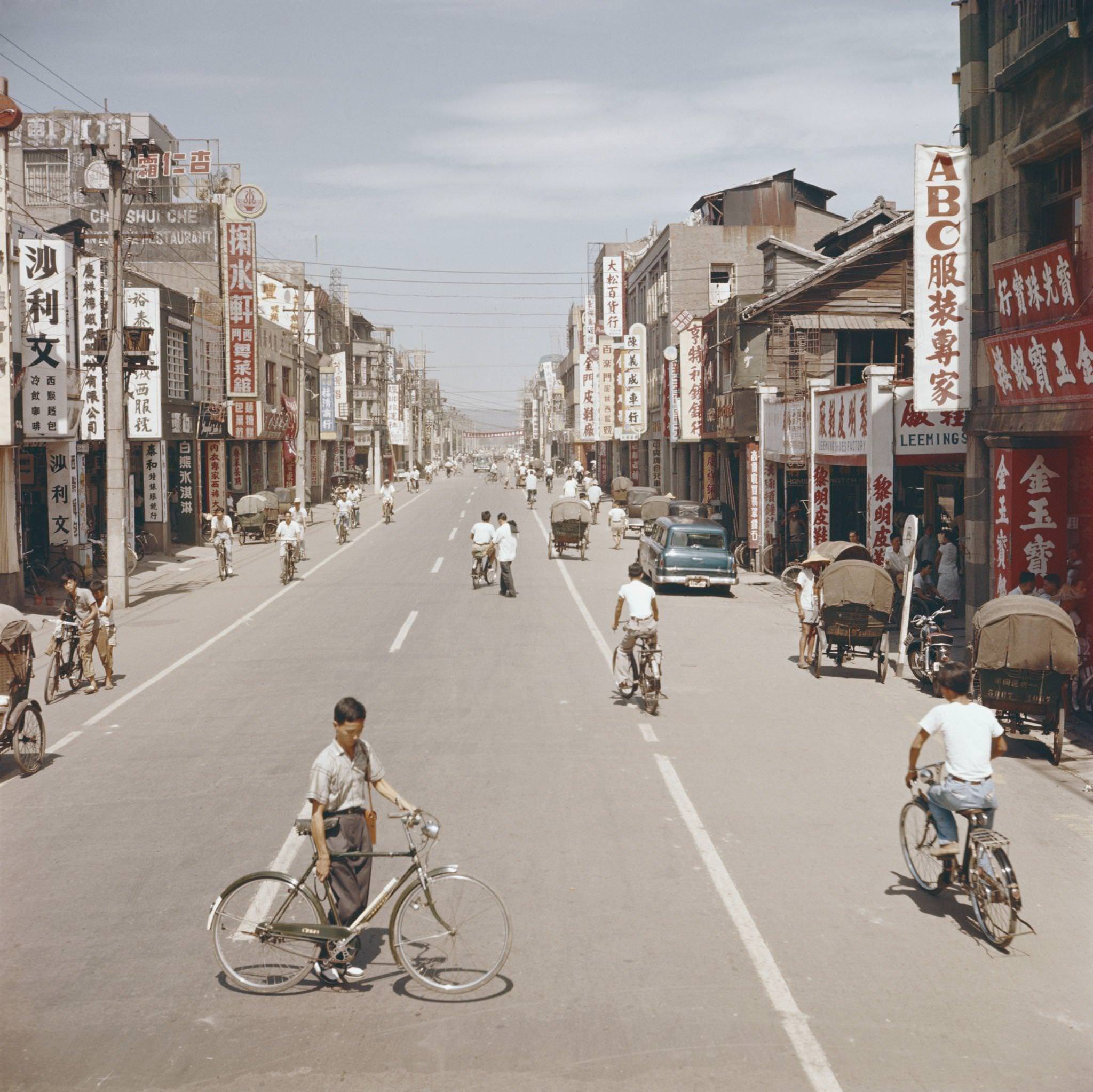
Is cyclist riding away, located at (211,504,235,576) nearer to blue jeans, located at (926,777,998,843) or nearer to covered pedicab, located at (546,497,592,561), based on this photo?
covered pedicab, located at (546,497,592,561)

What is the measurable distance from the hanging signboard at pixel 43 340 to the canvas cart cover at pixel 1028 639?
2017 cm

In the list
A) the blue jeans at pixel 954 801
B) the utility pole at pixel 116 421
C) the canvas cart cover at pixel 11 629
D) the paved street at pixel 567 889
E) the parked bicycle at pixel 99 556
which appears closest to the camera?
the paved street at pixel 567 889

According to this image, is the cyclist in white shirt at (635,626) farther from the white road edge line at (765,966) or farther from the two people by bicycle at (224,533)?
the two people by bicycle at (224,533)

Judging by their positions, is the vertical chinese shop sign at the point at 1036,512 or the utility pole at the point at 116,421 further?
the utility pole at the point at 116,421

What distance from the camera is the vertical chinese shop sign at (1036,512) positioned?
17.6 metres

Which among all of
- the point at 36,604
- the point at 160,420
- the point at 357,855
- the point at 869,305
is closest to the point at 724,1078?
the point at 357,855

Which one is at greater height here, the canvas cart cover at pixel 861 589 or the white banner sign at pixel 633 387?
the white banner sign at pixel 633 387

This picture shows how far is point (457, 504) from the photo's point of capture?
69812 millimetres

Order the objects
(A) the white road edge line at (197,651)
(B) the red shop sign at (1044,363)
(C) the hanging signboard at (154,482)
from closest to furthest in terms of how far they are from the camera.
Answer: (B) the red shop sign at (1044,363) → (A) the white road edge line at (197,651) → (C) the hanging signboard at (154,482)

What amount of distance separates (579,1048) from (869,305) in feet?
99.2

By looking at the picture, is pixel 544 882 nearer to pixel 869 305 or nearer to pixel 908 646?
pixel 908 646

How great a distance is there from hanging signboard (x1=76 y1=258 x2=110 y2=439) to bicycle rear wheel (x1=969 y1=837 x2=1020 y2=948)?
86.4 feet

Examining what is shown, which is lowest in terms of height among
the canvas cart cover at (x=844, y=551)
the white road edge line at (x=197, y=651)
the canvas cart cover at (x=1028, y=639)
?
the white road edge line at (x=197, y=651)

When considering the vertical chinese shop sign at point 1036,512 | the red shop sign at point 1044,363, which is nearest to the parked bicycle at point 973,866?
the red shop sign at point 1044,363
